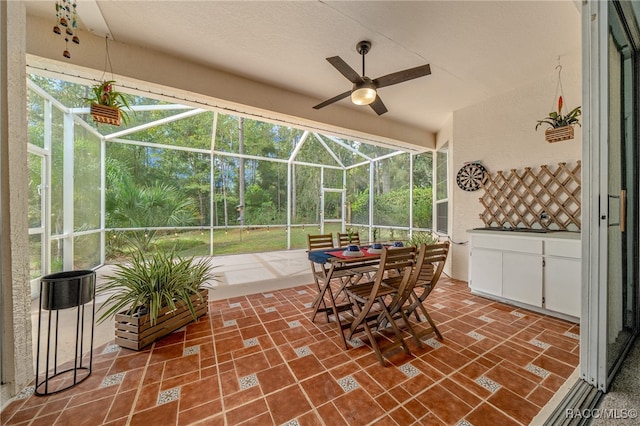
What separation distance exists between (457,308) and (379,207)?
374 centimetres

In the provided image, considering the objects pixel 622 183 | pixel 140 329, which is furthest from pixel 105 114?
pixel 622 183

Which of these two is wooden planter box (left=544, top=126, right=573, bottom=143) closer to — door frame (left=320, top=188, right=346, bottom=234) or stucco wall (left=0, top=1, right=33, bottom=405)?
stucco wall (left=0, top=1, right=33, bottom=405)

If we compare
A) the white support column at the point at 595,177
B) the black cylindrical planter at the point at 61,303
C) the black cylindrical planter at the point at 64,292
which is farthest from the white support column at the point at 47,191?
the white support column at the point at 595,177

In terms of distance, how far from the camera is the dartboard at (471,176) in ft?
12.2

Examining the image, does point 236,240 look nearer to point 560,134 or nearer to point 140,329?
point 140,329

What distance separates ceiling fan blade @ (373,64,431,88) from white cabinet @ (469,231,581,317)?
2.27 m

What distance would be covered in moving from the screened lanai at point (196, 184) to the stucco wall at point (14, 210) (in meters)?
1.69

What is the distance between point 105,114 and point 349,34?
225cm

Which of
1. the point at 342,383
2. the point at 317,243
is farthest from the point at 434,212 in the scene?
the point at 342,383

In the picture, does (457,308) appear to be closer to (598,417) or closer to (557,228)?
(557,228)

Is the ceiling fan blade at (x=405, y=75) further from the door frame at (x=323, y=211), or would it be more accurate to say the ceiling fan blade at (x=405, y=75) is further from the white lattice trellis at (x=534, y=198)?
the door frame at (x=323, y=211)

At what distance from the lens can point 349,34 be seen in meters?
2.26

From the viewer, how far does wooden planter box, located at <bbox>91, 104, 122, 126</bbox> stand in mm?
1992

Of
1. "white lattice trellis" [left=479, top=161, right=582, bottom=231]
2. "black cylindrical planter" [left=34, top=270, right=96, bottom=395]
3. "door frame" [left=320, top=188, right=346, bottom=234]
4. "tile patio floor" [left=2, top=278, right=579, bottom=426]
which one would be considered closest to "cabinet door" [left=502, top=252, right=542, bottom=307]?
"tile patio floor" [left=2, top=278, right=579, bottom=426]
